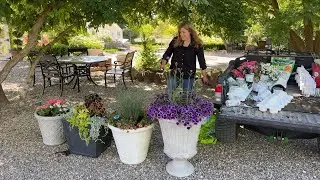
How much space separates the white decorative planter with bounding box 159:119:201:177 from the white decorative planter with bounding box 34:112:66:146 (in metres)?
1.52

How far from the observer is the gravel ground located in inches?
133

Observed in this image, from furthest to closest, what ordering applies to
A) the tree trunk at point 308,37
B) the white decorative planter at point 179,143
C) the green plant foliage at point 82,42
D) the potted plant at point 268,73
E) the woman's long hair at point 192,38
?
the green plant foliage at point 82,42, the tree trunk at point 308,37, the potted plant at point 268,73, the woman's long hair at point 192,38, the white decorative planter at point 179,143

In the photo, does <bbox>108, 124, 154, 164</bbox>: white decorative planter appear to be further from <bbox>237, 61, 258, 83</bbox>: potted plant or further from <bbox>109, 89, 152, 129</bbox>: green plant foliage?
<bbox>237, 61, 258, 83</bbox>: potted plant

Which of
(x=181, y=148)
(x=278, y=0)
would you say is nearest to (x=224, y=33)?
(x=181, y=148)

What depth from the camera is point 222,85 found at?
3.75 m

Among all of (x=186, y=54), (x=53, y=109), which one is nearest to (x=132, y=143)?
(x=53, y=109)

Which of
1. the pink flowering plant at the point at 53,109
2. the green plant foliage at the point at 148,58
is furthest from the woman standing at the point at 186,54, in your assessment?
the green plant foliage at the point at 148,58

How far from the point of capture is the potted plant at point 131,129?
3.46m

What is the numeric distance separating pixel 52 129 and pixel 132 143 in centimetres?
126

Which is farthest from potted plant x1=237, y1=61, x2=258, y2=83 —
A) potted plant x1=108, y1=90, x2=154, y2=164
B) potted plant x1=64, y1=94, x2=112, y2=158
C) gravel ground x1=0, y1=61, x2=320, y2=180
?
potted plant x1=64, y1=94, x2=112, y2=158

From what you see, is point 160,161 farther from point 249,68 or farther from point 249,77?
point 249,68

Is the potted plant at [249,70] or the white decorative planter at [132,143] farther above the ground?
the potted plant at [249,70]

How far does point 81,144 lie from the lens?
3.77 metres

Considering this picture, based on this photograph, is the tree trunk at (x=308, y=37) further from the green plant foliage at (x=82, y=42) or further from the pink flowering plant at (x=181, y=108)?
the green plant foliage at (x=82, y=42)
